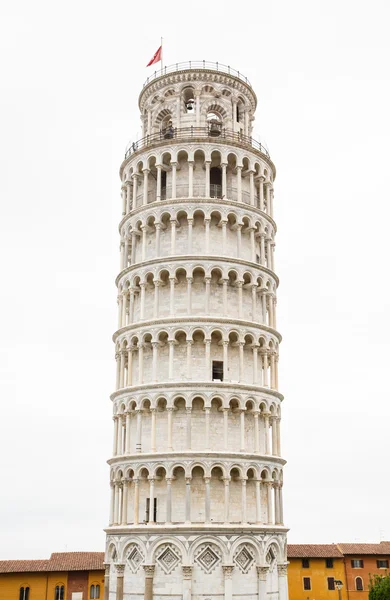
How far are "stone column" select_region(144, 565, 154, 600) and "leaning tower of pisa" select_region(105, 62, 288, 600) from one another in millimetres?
112

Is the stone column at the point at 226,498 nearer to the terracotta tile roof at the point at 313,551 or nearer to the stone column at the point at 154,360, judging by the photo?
the stone column at the point at 154,360

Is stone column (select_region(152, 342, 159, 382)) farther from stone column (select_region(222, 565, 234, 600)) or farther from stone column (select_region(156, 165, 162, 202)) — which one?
stone column (select_region(222, 565, 234, 600))

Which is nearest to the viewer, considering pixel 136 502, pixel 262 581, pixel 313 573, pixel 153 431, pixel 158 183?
pixel 262 581

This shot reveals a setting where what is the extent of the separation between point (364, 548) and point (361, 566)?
202cm

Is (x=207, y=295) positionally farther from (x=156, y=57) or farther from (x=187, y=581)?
(x=156, y=57)

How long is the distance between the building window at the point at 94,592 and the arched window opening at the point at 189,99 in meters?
46.1

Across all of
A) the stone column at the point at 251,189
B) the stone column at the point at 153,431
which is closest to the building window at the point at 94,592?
the stone column at the point at 153,431

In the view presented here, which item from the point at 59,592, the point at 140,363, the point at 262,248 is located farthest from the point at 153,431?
the point at 59,592

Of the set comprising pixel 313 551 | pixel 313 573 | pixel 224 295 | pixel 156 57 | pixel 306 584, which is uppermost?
pixel 156 57

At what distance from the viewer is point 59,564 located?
6612 cm

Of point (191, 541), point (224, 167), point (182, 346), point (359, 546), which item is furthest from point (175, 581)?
point (359, 546)

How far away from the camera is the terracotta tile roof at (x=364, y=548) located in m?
73.3

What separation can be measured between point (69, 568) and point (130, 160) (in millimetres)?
40726

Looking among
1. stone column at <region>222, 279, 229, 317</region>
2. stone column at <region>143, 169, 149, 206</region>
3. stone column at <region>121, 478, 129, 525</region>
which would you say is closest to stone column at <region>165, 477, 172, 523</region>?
stone column at <region>121, 478, 129, 525</region>
